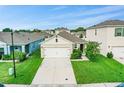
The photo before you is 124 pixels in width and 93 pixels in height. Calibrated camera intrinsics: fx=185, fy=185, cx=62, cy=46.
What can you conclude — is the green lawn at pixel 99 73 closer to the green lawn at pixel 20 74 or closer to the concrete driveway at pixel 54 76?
the concrete driveway at pixel 54 76

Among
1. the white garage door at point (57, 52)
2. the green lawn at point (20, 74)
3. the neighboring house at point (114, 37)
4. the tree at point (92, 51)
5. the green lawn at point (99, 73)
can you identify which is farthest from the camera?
the white garage door at point (57, 52)

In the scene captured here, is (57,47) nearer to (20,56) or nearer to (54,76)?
(20,56)

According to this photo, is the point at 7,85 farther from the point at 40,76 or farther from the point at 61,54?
the point at 61,54

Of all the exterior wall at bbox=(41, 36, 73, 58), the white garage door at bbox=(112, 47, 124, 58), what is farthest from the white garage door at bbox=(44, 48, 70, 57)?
the white garage door at bbox=(112, 47, 124, 58)

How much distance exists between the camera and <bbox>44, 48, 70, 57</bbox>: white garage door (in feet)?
64.2

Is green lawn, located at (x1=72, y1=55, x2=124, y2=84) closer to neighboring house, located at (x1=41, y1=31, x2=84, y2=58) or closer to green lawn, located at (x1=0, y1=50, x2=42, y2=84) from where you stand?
green lawn, located at (x1=0, y1=50, x2=42, y2=84)

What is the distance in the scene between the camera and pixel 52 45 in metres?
19.7

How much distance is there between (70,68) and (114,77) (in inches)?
147

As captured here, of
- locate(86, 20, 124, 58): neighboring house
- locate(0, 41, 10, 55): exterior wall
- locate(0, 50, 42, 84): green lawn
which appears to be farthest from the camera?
locate(86, 20, 124, 58): neighboring house

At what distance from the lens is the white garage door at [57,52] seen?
19.6 m

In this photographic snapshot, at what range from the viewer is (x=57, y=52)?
19578 mm

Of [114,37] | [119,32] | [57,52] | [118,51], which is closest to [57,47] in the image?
[57,52]

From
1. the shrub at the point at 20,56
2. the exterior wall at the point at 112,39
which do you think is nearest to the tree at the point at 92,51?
the exterior wall at the point at 112,39
